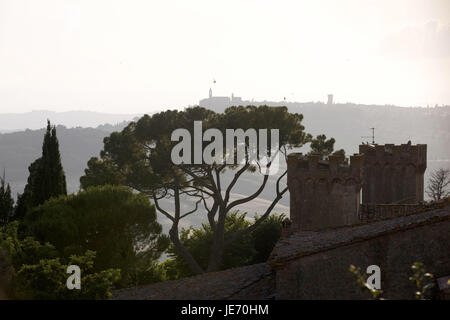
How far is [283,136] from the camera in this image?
113ft

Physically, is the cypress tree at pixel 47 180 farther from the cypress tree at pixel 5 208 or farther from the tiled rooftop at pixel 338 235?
the tiled rooftop at pixel 338 235

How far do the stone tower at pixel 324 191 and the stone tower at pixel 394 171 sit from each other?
6424 millimetres

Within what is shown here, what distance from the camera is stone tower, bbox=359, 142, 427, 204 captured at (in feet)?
102

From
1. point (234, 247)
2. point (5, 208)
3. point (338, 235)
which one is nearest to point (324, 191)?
point (338, 235)

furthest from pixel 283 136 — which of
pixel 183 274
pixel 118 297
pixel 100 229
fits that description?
pixel 118 297

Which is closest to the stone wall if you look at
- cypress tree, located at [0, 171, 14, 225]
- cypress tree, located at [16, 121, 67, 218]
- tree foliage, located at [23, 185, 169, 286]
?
tree foliage, located at [23, 185, 169, 286]

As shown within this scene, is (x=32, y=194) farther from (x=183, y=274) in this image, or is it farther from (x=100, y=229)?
(x=183, y=274)

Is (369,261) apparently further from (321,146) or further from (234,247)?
(321,146)

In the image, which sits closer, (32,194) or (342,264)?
(342,264)

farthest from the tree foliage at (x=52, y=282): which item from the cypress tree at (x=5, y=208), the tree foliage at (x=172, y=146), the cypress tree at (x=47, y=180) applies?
the tree foliage at (x=172, y=146)

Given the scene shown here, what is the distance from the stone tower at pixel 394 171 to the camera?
31141 millimetres

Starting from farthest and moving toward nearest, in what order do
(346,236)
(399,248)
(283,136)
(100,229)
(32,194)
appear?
(283,136) < (32,194) < (100,229) < (346,236) < (399,248)

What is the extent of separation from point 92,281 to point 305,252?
23.5 feet

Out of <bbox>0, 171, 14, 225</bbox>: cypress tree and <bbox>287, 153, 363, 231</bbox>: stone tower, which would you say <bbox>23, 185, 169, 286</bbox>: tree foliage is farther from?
<bbox>0, 171, 14, 225</bbox>: cypress tree
